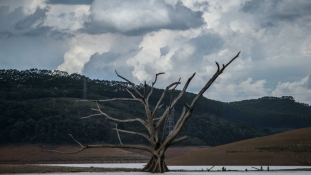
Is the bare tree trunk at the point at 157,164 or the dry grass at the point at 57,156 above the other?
the dry grass at the point at 57,156

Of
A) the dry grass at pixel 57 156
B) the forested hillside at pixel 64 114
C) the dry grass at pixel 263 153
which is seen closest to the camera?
the dry grass at pixel 263 153

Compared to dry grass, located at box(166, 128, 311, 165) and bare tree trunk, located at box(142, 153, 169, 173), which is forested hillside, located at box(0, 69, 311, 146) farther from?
bare tree trunk, located at box(142, 153, 169, 173)

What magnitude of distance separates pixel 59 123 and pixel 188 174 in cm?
9205

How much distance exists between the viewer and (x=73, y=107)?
162250 millimetres

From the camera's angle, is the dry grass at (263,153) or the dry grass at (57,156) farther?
the dry grass at (57,156)

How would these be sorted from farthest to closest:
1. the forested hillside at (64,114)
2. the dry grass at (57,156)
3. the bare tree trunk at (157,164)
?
1. the forested hillside at (64,114)
2. the dry grass at (57,156)
3. the bare tree trunk at (157,164)

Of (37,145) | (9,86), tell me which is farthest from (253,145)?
(9,86)

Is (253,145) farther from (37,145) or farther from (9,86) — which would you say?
(9,86)

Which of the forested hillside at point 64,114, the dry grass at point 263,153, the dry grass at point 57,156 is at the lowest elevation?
the dry grass at point 263,153

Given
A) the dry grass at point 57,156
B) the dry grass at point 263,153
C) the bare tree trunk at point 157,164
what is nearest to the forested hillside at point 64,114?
the dry grass at point 57,156

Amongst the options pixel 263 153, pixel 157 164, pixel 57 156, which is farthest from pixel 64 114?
pixel 157 164

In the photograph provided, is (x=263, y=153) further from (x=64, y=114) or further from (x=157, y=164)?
(x=64, y=114)

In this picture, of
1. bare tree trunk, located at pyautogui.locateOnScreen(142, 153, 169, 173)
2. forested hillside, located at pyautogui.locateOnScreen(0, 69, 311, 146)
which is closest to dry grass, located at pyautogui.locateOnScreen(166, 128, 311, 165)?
bare tree trunk, located at pyautogui.locateOnScreen(142, 153, 169, 173)

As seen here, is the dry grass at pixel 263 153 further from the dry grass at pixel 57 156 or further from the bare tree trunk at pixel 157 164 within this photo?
the dry grass at pixel 57 156
